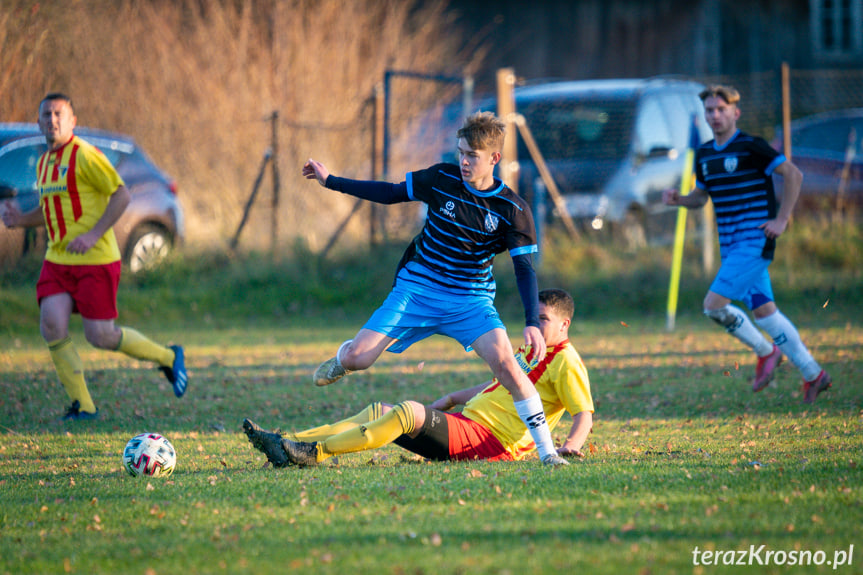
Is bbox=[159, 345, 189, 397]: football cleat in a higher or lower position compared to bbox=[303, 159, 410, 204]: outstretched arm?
lower

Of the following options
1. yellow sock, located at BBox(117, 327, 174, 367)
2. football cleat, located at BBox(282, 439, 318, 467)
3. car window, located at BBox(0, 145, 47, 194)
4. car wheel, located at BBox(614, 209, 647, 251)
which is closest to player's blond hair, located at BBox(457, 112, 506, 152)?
football cleat, located at BBox(282, 439, 318, 467)

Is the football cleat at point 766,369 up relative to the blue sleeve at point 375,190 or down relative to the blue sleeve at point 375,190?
down

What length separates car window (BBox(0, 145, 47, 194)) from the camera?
11219 millimetres

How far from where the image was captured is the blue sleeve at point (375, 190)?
→ 5035 millimetres

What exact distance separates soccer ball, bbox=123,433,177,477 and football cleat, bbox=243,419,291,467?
0.59 m

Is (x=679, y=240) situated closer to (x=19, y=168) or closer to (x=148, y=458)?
(x=148, y=458)

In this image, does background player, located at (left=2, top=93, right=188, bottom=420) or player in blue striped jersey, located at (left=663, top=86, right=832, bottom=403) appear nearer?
background player, located at (left=2, top=93, right=188, bottom=420)

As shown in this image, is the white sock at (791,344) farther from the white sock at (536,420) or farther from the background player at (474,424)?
the white sock at (536,420)

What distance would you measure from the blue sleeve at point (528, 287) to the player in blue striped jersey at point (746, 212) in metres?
2.87

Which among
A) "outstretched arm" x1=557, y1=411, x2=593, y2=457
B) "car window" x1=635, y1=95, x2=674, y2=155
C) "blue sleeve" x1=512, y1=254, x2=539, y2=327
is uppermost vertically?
"car window" x1=635, y1=95, x2=674, y2=155

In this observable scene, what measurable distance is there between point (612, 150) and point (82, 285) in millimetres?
8525

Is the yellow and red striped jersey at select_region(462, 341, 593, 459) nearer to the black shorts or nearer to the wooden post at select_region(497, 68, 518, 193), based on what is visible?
the black shorts

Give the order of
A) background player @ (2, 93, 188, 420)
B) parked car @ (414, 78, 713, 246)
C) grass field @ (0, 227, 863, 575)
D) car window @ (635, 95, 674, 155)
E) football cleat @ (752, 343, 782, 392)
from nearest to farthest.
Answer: grass field @ (0, 227, 863, 575) → background player @ (2, 93, 188, 420) → football cleat @ (752, 343, 782, 392) → parked car @ (414, 78, 713, 246) → car window @ (635, 95, 674, 155)

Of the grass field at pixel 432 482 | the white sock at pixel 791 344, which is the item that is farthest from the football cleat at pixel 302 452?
the white sock at pixel 791 344
